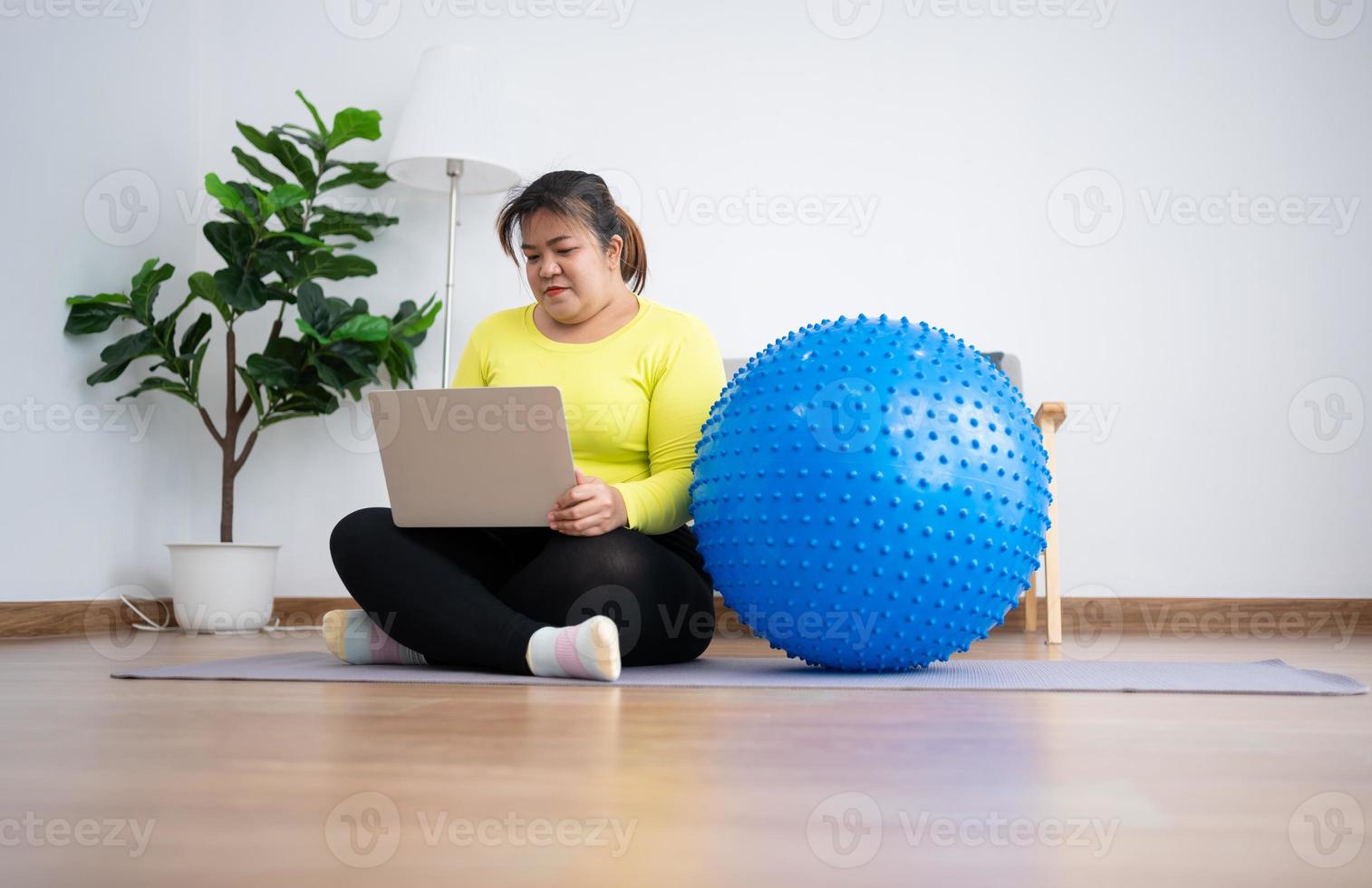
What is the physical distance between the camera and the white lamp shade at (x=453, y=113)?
3268mm

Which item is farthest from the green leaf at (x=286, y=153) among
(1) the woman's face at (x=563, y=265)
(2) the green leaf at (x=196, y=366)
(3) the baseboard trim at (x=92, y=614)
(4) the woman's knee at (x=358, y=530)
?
(4) the woman's knee at (x=358, y=530)

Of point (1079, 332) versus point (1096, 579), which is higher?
point (1079, 332)

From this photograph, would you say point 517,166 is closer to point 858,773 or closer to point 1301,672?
point 1301,672

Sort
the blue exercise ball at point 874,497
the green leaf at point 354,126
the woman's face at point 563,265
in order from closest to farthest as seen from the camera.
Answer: the blue exercise ball at point 874,497, the woman's face at point 563,265, the green leaf at point 354,126

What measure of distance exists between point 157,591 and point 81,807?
297cm

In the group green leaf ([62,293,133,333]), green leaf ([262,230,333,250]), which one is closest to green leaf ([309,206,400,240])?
green leaf ([262,230,333,250])

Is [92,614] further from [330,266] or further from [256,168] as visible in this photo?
[256,168]

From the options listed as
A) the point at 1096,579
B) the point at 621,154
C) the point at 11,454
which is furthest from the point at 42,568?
the point at 1096,579

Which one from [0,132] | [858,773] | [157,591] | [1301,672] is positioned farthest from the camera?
[157,591]

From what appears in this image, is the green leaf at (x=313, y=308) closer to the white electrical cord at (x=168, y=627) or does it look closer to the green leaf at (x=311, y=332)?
the green leaf at (x=311, y=332)

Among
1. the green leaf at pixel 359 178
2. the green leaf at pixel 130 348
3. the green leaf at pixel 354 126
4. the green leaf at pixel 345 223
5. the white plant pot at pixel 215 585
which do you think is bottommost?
the white plant pot at pixel 215 585

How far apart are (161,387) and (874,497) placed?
8.28ft

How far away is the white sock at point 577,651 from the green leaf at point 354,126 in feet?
6.89

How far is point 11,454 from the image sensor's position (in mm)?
2871
